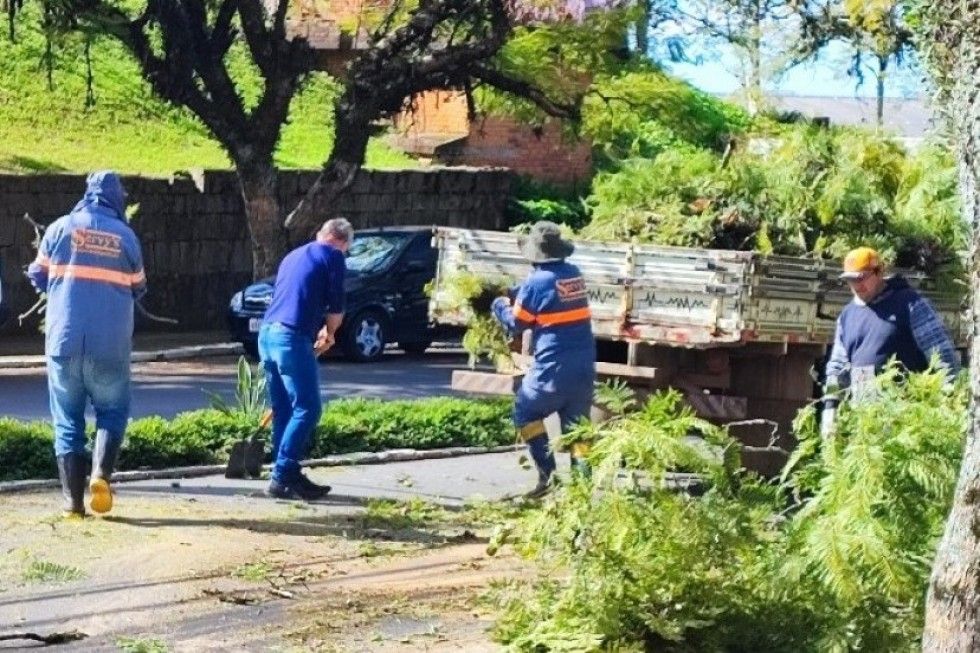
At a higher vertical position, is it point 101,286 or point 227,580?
point 101,286

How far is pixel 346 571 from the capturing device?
31.1 feet

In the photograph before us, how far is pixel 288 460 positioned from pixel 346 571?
1.98m

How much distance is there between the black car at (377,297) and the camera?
22297 mm

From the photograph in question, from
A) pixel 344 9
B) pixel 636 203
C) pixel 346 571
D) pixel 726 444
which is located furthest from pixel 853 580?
pixel 344 9

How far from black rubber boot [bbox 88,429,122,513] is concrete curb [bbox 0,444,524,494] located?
1.04 metres

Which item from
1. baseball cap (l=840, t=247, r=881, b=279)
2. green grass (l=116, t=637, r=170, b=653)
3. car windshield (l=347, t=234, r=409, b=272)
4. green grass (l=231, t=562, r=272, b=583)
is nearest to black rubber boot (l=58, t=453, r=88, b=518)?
green grass (l=231, t=562, r=272, b=583)

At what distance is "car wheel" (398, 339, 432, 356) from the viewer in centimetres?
2366

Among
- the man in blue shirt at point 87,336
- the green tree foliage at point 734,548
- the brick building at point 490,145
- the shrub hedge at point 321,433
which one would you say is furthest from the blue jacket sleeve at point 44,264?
the brick building at point 490,145

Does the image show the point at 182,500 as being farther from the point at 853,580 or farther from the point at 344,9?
the point at 344,9

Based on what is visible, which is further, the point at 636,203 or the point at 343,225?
the point at 636,203

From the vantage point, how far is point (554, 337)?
36.7 ft

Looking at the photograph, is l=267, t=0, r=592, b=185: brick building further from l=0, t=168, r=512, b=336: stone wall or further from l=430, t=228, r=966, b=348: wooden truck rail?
l=430, t=228, r=966, b=348: wooden truck rail

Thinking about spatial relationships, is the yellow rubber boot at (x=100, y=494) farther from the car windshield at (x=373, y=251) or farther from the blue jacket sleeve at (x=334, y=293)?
the car windshield at (x=373, y=251)

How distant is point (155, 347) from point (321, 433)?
10.6 metres
